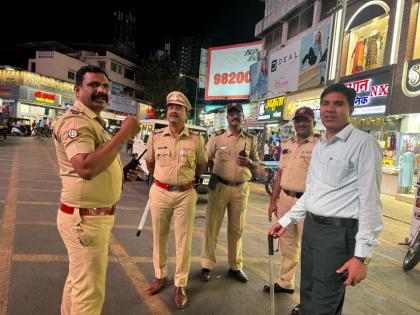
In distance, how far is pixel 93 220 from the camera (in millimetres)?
2316

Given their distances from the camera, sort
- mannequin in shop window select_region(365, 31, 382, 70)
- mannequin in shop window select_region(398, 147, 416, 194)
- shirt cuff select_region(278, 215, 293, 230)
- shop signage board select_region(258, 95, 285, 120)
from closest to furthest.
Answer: shirt cuff select_region(278, 215, 293, 230)
mannequin in shop window select_region(398, 147, 416, 194)
mannequin in shop window select_region(365, 31, 382, 70)
shop signage board select_region(258, 95, 285, 120)

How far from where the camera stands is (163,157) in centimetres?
373

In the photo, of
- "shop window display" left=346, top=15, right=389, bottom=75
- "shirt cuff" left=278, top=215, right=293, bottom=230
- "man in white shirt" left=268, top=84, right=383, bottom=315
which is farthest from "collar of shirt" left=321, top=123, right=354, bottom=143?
"shop window display" left=346, top=15, right=389, bottom=75

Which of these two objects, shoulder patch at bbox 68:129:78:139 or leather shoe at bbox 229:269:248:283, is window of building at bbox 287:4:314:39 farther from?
shoulder patch at bbox 68:129:78:139

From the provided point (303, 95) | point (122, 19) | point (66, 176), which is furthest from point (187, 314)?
point (122, 19)

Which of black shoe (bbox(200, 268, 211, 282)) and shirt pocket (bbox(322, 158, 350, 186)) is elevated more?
shirt pocket (bbox(322, 158, 350, 186))

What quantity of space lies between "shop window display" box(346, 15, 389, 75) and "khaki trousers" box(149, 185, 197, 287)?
11988 millimetres

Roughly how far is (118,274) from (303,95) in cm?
1598

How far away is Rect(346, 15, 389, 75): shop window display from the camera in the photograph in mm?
13227

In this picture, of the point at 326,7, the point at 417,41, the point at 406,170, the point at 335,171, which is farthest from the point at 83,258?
the point at 326,7

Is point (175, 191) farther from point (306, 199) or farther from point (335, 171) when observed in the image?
point (335, 171)

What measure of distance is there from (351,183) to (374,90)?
38.3 feet

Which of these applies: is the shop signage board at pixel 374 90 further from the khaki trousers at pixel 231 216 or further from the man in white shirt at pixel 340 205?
the man in white shirt at pixel 340 205

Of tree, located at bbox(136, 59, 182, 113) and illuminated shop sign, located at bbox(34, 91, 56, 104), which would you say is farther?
tree, located at bbox(136, 59, 182, 113)
